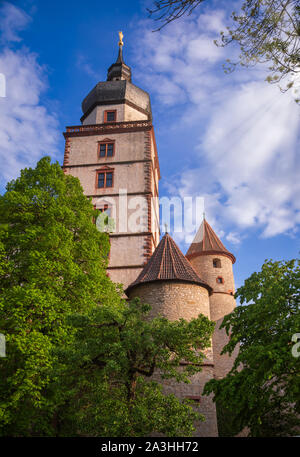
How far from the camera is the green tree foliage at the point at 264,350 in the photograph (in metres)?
8.48

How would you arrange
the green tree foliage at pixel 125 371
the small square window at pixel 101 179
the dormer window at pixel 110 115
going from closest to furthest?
the green tree foliage at pixel 125 371 → the small square window at pixel 101 179 → the dormer window at pixel 110 115

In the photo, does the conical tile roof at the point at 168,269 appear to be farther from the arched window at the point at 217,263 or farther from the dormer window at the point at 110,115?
the dormer window at the point at 110,115

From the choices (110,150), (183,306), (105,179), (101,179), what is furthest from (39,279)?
(110,150)

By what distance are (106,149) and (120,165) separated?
1849 millimetres

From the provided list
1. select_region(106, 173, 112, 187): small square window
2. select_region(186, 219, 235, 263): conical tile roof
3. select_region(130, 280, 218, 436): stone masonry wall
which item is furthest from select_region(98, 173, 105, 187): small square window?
select_region(130, 280, 218, 436): stone masonry wall

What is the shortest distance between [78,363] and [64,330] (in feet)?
10.3

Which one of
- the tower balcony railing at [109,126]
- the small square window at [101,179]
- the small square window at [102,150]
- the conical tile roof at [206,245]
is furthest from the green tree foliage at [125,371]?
the tower balcony railing at [109,126]

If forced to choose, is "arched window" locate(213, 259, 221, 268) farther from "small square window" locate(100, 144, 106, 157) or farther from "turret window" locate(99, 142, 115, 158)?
"small square window" locate(100, 144, 106, 157)

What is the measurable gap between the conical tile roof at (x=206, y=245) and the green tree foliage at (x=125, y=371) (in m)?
13.7

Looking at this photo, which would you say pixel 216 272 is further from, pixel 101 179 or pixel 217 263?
pixel 101 179

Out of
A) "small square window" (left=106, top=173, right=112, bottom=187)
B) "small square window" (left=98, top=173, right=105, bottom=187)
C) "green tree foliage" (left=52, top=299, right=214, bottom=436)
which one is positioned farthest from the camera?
"small square window" (left=98, top=173, right=105, bottom=187)

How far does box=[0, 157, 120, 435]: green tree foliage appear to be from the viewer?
11867 millimetres

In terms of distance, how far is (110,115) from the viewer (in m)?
28.6

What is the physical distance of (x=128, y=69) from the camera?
34.2 metres
